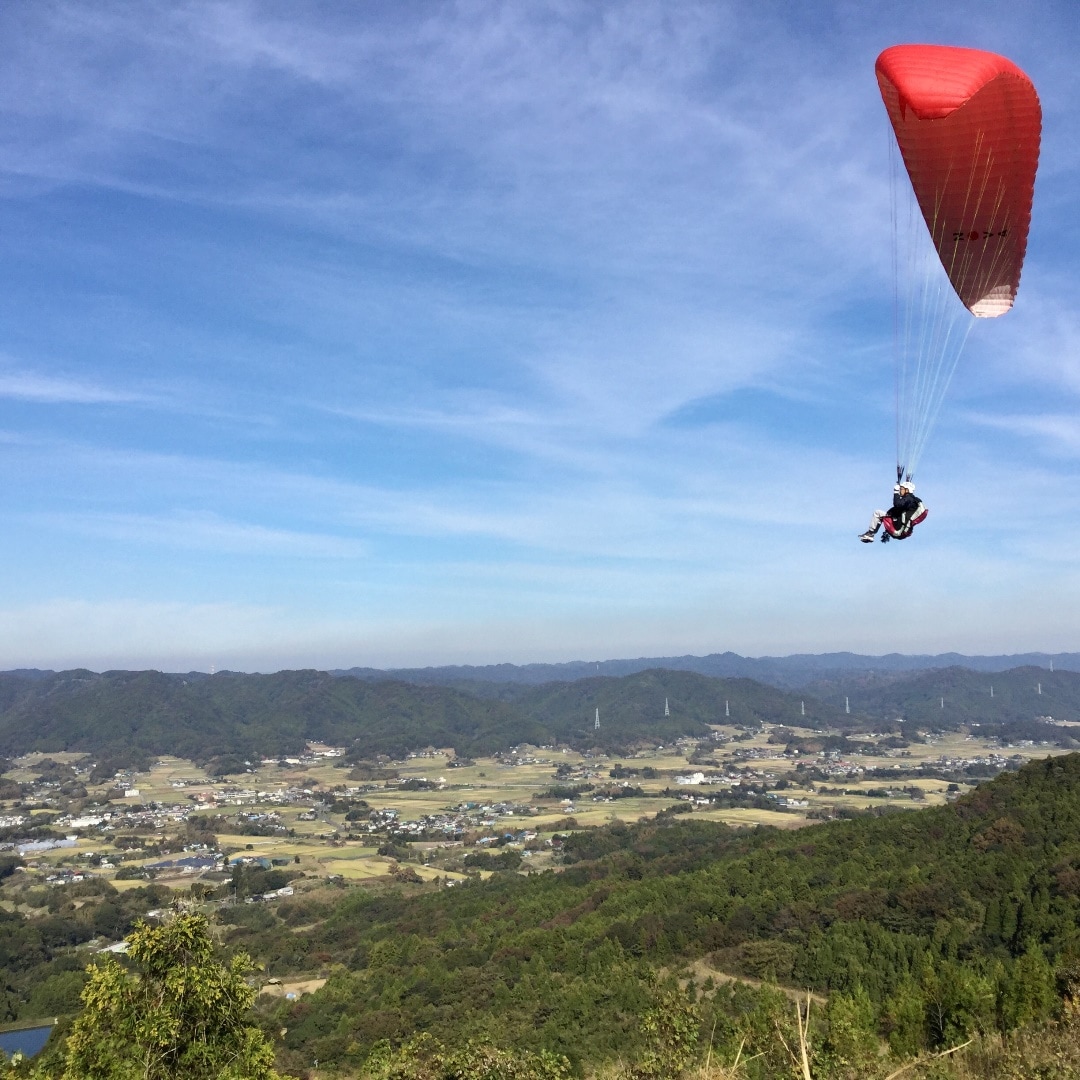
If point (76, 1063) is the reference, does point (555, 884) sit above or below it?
below

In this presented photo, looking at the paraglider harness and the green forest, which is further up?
the paraglider harness

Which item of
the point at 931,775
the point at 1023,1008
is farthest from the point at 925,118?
the point at 931,775

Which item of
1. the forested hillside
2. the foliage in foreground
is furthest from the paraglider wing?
the foliage in foreground

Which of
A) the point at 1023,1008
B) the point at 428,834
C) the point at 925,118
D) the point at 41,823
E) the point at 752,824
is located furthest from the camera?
the point at 41,823

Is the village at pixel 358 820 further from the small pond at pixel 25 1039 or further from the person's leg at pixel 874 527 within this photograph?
the person's leg at pixel 874 527

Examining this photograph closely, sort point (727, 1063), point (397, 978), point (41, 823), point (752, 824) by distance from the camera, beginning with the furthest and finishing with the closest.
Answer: point (41, 823)
point (752, 824)
point (397, 978)
point (727, 1063)

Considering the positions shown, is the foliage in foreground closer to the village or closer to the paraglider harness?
the paraglider harness

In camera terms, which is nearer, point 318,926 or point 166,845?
point 318,926

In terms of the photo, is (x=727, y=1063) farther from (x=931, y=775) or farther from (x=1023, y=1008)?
(x=931, y=775)
